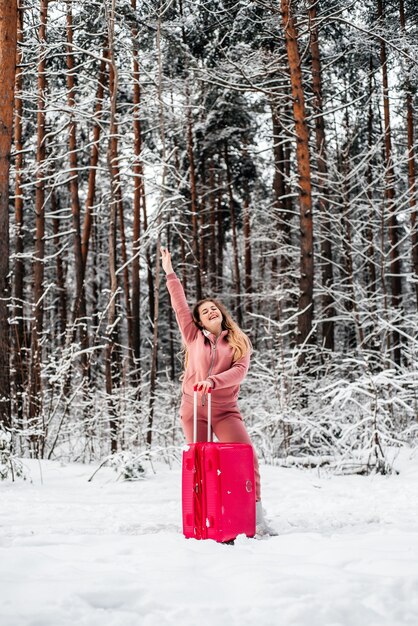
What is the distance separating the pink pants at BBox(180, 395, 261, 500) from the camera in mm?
4547

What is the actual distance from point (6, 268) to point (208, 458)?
14.9ft

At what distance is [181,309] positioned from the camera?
15.8 ft

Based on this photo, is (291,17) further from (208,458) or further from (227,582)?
(227,582)

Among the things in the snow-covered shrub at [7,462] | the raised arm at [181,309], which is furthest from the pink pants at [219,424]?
the snow-covered shrub at [7,462]

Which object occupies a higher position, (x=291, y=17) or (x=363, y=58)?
(x=363, y=58)

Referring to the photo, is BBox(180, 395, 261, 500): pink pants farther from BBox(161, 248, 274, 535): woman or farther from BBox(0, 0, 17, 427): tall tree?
BBox(0, 0, 17, 427): tall tree

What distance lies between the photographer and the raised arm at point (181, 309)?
4.75m

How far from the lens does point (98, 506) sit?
535 centimetres

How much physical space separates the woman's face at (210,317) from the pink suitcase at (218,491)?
64cm

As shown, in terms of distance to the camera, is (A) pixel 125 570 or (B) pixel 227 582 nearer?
(B) pixel 227 582

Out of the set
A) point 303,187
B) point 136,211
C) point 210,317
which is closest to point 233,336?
point 210,317

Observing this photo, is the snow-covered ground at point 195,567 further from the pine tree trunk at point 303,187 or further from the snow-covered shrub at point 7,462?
the pine tree trunk at point 303,187

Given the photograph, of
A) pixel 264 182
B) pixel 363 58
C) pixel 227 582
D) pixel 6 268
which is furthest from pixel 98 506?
pixel 264 182

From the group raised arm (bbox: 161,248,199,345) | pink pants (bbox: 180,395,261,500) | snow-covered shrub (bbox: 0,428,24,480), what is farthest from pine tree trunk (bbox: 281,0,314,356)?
pink pants (bbox: 180,395,261,500)
